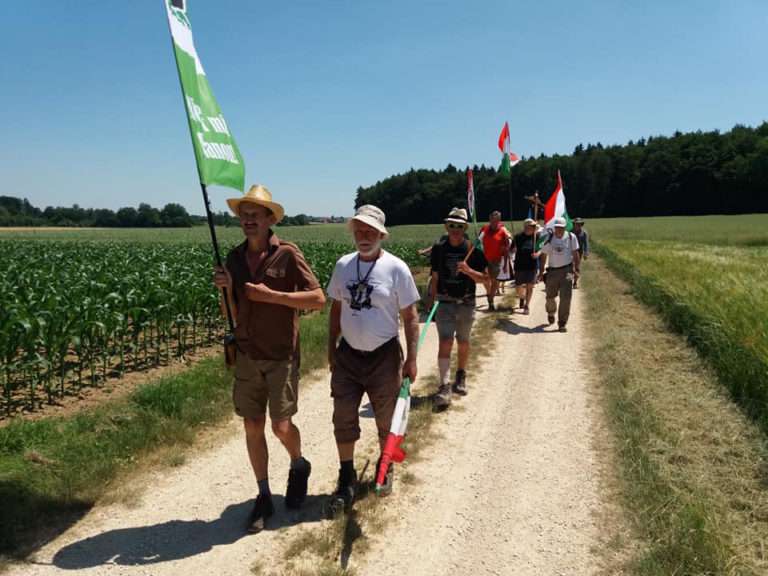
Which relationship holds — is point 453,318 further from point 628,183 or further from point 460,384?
point 628,183

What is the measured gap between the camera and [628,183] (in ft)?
283

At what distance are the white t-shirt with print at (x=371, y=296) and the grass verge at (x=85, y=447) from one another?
2231mm

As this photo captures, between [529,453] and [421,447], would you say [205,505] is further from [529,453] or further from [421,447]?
[529,453]

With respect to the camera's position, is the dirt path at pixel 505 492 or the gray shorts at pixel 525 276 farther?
the gray shorts at pixel 525 276

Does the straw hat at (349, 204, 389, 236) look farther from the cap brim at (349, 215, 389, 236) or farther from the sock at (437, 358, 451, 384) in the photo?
the sock at (437, 358, 451, 384)

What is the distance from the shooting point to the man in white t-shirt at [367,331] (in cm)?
363

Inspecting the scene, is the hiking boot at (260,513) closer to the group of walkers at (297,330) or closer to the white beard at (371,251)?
the group of walkers at (297,330)

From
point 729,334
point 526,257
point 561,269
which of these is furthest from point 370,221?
point 526,257

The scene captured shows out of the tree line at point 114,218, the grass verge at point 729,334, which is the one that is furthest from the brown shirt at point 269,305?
the tree line at point 114,218

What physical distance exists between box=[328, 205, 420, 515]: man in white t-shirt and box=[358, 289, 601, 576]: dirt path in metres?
0.54

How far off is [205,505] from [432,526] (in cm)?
175

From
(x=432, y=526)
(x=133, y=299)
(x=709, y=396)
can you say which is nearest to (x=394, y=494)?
(x=432, y=526)

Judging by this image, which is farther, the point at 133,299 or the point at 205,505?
the point at 133,299

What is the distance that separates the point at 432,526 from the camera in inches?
139
